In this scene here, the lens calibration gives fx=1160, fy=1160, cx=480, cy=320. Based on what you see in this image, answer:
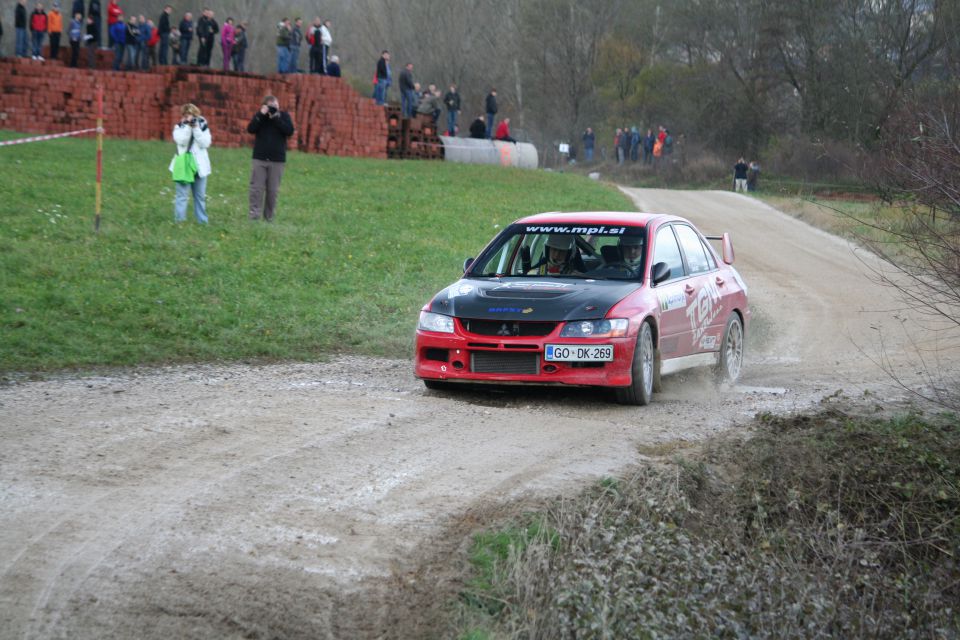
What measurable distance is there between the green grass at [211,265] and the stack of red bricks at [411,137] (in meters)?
9.49

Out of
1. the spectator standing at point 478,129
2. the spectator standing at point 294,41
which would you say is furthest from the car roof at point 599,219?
the spectator standing at point 478,129

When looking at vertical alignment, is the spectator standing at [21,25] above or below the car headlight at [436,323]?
above

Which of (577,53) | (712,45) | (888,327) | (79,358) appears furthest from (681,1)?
(79,358)

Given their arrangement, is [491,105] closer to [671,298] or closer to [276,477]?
[671,298]

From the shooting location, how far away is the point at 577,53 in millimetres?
72500

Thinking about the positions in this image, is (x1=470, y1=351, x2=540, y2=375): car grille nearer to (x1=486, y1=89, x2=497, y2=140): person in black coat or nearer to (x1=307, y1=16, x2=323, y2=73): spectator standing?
(x1=307, y1=16, x2=323, y2=73): spectator standing

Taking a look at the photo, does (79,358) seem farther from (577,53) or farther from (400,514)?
(577,53)

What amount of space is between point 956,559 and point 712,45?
61.7m

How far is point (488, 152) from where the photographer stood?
3834 centimetres

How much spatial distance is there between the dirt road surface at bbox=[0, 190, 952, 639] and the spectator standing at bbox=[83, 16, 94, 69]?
24.4 m

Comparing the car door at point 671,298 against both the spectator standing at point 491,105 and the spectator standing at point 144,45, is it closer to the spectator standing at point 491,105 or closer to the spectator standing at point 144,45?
the spectator standing at point 144,45

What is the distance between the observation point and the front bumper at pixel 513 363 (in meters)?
8.88

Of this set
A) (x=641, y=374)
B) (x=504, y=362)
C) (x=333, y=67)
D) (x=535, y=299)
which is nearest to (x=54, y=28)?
(x=333, y=67)

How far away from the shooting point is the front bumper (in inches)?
349
